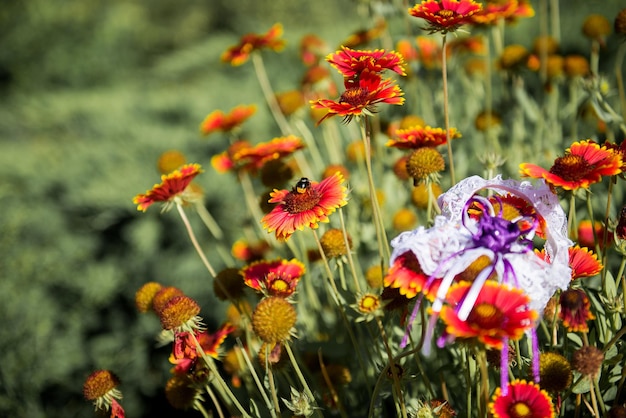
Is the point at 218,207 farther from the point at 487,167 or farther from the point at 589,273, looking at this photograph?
the point at 589,273

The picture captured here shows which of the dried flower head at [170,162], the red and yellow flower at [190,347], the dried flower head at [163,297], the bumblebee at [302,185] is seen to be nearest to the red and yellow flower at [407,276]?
the bumblebee at [302,185]

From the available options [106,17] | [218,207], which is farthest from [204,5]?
[218,207]

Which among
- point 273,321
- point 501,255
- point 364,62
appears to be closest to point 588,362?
point 501,255

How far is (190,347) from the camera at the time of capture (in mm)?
965

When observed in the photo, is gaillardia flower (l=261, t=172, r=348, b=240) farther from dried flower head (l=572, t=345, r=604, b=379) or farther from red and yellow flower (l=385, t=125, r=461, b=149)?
dried flower head (l=572, t=345, r=604, b=379)

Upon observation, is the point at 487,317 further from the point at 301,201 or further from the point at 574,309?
the point at 301,201

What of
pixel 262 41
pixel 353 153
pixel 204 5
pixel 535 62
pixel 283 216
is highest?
pixel 262 41

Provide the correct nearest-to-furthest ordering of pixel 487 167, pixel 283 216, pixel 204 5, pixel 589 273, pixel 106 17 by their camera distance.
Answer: pixel 589 273, pixel 283 216, pixel 487 167, pixel 106 17, pixel 204 5

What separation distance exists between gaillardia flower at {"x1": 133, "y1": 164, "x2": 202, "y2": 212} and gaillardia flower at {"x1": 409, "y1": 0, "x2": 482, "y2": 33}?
49cm

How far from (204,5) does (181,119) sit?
18.1 feet

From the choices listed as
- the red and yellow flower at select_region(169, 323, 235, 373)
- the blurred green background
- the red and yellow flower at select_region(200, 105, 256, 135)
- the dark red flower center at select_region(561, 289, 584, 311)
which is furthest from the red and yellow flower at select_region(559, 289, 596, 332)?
the blurred green background

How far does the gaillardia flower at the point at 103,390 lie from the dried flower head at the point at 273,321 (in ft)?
1.12

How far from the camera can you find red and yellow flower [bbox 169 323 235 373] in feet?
3.14

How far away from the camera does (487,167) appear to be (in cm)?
106
